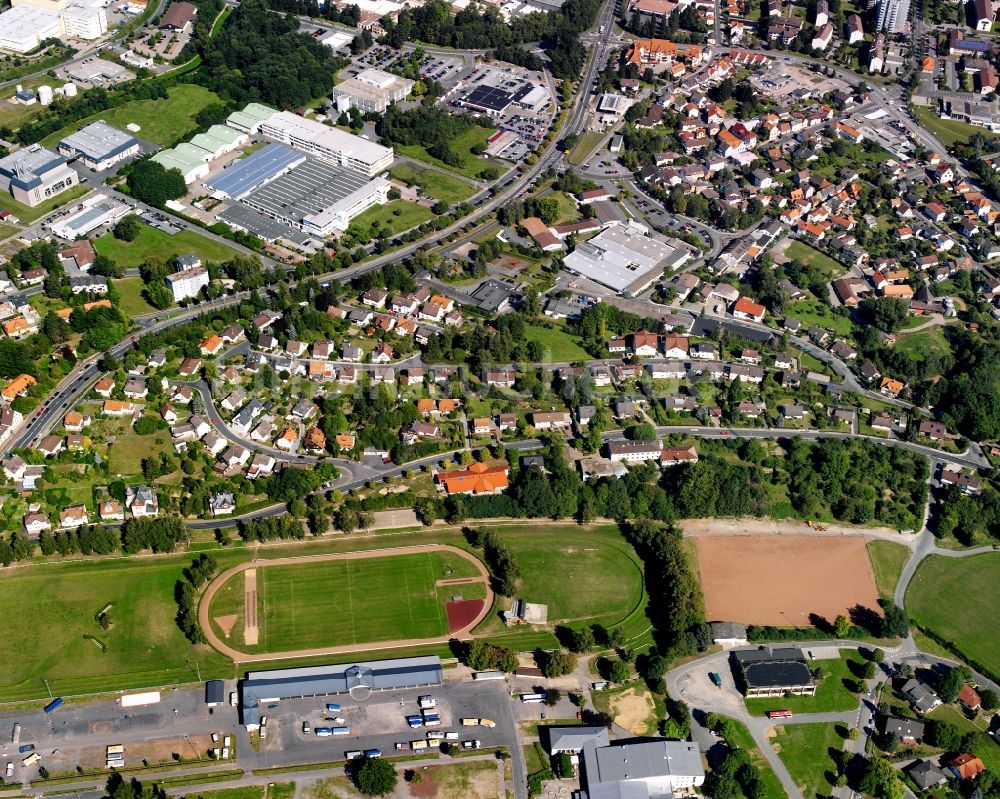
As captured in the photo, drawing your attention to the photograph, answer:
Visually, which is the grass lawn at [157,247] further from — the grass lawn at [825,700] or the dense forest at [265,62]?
the grass lawn at [825,700]

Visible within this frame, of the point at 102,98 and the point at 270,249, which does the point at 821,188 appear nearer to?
the point at 270,249

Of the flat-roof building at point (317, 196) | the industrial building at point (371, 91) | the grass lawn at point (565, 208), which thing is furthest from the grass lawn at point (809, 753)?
the industrial building at point (371, 91)

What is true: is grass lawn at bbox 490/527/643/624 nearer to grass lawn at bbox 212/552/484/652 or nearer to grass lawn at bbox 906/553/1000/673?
grass lawn at bbox 212/552/484/652

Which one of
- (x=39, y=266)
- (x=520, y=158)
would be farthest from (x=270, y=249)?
(x=520, y=158)

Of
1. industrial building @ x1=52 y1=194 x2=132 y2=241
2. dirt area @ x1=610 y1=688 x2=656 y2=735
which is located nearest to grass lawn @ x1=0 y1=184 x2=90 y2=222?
industrial building @ x1=52 y1=194 x2=132 y2=241

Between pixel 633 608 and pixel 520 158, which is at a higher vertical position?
pixel 520 158
